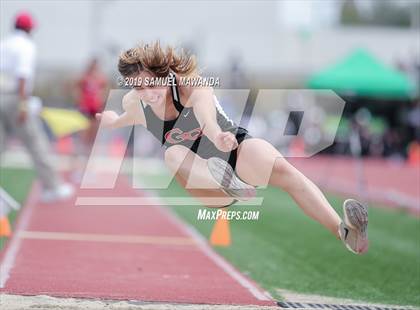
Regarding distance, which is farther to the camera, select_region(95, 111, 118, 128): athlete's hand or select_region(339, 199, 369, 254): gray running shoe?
select_region(95, 111, 118, 128): athlete's hand

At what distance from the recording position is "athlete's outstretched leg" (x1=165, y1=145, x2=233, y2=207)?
19.1 feet

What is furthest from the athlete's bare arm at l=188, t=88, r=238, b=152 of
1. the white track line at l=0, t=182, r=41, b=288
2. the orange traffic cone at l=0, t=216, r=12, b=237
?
the orange traffic cone at l=0, t=216, r=12, b=237

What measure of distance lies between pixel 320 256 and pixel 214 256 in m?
1.10

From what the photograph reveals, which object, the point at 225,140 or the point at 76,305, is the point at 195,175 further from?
the point at 76,305

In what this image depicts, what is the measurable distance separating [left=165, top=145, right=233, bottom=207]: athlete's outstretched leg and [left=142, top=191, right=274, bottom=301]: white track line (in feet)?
2.54

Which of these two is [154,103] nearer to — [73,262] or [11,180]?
[73,262]

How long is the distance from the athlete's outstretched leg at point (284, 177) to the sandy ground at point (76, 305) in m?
0.77

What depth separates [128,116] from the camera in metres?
6.15

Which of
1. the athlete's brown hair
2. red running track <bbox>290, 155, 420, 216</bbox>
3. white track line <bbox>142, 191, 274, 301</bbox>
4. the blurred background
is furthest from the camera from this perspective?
red running track <bbox>290, 155, 420, 216</bbox>

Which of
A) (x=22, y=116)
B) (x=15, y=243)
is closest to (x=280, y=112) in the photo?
(x=22, y=116)

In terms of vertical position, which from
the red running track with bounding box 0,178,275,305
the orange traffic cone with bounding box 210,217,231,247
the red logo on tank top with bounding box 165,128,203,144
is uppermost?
the red logo on tank top with bounding box 165,128,203,144

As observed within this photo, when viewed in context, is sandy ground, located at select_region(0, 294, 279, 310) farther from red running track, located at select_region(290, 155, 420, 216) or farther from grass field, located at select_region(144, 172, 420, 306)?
red running track, located at select_region(290, 155, 420, 216)

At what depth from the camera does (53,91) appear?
27.5 m

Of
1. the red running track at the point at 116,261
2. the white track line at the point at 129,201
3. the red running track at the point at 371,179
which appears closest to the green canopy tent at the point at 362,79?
the red running track at the point at 371,179
